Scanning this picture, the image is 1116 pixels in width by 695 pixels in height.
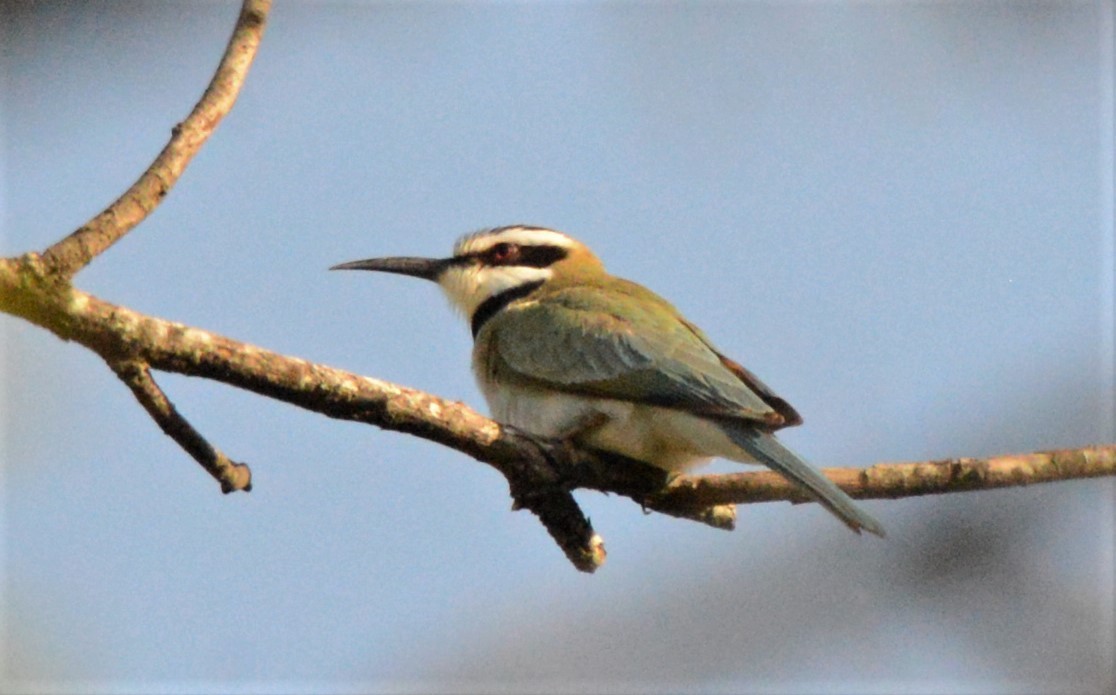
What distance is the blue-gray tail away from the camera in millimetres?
2445

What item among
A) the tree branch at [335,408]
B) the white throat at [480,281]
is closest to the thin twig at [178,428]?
the tree branch at [335,408]

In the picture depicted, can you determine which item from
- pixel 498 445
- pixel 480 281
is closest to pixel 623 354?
pixel 498 445

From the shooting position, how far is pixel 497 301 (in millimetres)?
4000

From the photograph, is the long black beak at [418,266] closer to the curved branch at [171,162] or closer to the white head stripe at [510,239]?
the white head stripe at [510,239]

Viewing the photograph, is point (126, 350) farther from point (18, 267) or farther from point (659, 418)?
point (659, 418)

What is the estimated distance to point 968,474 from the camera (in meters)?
2.45

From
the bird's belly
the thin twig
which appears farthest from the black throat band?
the thin twig

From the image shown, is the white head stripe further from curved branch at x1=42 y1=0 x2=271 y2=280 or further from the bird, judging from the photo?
curved branch at x1=42 y1=0 x2=271 y2=280

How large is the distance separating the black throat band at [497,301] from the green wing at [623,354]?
0.19 metres

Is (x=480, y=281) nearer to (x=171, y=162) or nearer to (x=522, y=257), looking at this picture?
(x=522, y=257)

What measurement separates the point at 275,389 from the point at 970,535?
1.38 metres

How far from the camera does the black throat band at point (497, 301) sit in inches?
156

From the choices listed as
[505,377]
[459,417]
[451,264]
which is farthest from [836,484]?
[451,264]

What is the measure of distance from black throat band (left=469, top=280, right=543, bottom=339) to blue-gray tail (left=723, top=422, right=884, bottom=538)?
1296 mm
